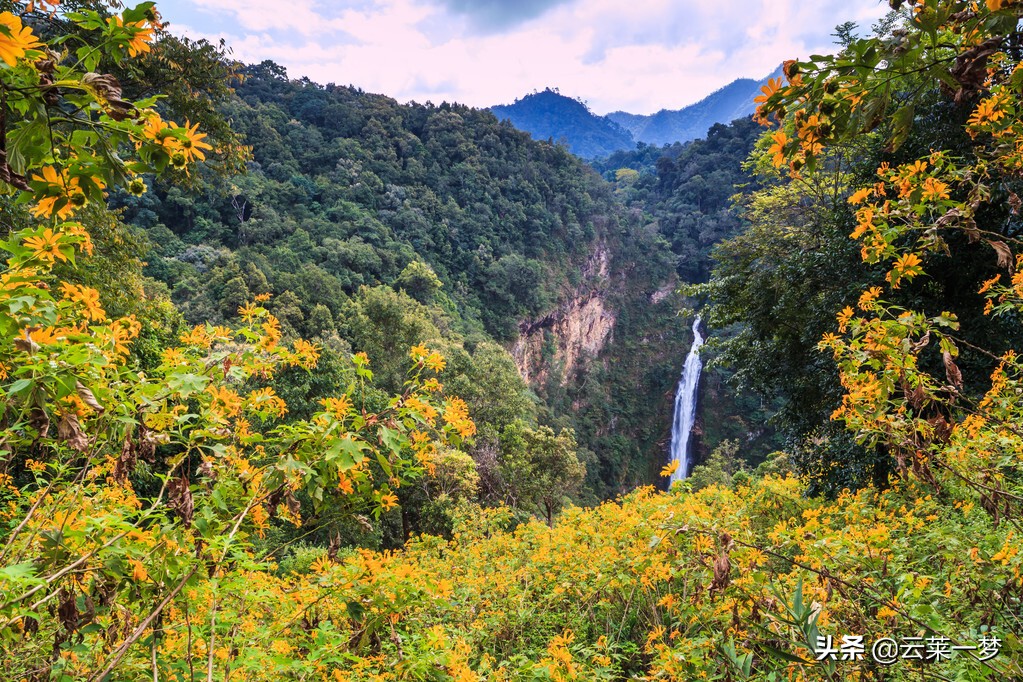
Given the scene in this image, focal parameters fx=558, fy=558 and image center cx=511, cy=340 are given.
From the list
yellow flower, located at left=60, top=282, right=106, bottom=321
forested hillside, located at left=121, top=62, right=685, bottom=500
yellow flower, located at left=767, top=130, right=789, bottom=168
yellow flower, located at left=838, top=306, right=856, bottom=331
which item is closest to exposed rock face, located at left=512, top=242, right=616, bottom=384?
forested hillside, located at left=121, top=62, right=685, bottom=500

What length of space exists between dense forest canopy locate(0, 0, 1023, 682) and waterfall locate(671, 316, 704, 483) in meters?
11.6

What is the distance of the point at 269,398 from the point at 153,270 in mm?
15563

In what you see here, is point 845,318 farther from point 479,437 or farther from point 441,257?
point 441,257

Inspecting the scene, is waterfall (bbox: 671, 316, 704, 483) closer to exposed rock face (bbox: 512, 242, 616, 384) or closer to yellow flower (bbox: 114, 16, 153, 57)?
exposed rock face (bbox: 512, 242, 616, 384)

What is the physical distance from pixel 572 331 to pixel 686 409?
6649 millimetres

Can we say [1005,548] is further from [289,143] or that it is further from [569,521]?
[289,143]

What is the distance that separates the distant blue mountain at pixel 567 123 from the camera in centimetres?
8781

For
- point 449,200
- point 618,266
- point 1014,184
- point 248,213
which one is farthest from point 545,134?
point 1014,184

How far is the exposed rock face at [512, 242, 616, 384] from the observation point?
2539cm

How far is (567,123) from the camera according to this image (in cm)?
9175

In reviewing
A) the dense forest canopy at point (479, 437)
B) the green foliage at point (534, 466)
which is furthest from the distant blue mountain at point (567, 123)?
the dense forest canopy at point (479, 437)

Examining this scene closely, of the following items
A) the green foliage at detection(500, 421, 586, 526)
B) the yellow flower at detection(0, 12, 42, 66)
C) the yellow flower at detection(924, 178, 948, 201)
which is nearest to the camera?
the yellow flower at detection(0, 12, 42, 66)

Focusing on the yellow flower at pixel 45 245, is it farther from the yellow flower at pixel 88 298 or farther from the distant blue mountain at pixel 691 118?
the distant blue mountain at pixel 691 118

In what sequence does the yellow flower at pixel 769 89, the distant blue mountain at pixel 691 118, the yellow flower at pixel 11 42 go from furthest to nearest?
the distant blue mountain at pixel 691 118 < the yellow flower at pixel 769 89 < the yellow flower at pixel 11 42
